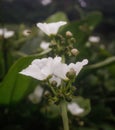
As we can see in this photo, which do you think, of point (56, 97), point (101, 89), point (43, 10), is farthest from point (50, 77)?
point (43, 10)

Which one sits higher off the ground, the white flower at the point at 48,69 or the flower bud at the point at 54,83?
the white flower at the point at 48,69

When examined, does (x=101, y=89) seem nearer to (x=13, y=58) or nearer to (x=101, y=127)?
(x=101, y=127)

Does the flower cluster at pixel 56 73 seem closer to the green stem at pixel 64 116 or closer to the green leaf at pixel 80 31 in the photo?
the green stem at pixel 64 116

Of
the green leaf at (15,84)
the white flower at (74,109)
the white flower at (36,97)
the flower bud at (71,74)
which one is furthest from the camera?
the white flower at (36,97)

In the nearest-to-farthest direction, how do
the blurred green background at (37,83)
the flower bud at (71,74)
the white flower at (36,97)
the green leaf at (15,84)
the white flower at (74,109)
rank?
the flower bud at (71,74)
the green leaf at (15,84)
the blurred green background at (37,83)
the white flower at (74,109)
the white flower at (36,97)

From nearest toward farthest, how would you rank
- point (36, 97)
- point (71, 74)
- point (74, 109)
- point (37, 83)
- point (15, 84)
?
point (71, 74), point (15, 84), point (37, 83), point (74, 109), point (36, 97)

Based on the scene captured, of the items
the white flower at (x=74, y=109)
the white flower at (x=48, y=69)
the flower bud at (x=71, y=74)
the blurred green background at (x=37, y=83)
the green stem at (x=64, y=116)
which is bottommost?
the green stem at (x=64, y=116)

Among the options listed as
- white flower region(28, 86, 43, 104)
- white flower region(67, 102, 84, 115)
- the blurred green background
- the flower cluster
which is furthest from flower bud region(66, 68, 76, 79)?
white flower region(28, 86, 43, 104)

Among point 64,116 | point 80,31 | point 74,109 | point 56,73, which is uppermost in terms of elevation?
point 80,31

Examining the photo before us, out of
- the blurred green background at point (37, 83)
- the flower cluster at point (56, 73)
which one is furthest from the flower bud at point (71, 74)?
the blurred green background at point (37, 83)

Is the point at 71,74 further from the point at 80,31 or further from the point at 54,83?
the point at 80,31

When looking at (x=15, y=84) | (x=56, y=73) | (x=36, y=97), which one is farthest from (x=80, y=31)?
(x=56, y=73)
